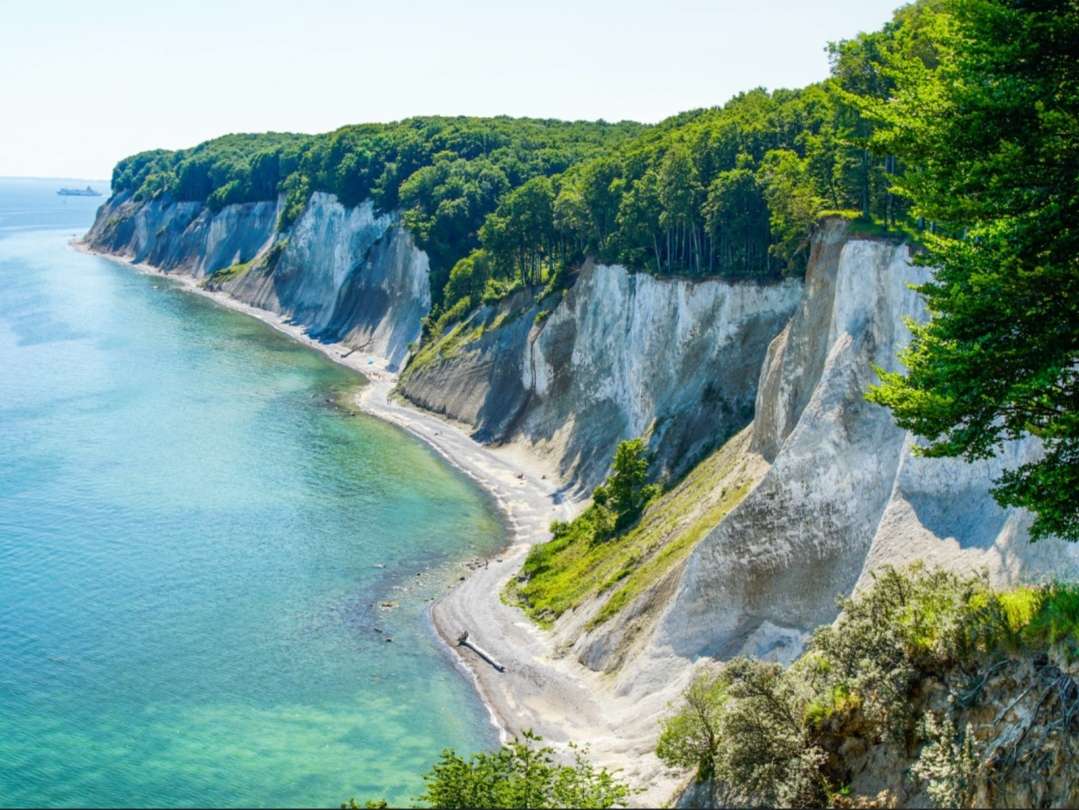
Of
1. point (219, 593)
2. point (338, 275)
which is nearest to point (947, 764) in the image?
point (219, 593)

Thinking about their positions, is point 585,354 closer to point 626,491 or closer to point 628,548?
point 626,491

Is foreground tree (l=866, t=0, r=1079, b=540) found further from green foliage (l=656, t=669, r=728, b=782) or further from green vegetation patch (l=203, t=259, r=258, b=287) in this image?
green vegetation patch (l=203, t=259, r=258, b=287)

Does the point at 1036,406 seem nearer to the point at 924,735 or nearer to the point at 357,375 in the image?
the point at 924,735

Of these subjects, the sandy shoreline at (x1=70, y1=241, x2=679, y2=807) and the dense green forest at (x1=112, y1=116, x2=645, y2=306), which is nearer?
the sandy shoreline at (x1=70, y1=241, x2=679, y2=807)

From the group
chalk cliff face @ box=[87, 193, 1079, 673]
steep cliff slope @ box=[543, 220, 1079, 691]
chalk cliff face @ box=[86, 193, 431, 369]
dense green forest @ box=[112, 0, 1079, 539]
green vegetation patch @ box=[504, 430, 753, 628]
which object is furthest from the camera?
chalk cliff face @ box=[86, 193, 431, 369]

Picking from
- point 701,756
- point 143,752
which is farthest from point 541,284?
point 701,756

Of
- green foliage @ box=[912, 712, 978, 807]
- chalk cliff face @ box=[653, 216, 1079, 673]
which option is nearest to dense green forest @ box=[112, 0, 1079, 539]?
chalk cliff face @ box=[653, 216, 1079, 673]
